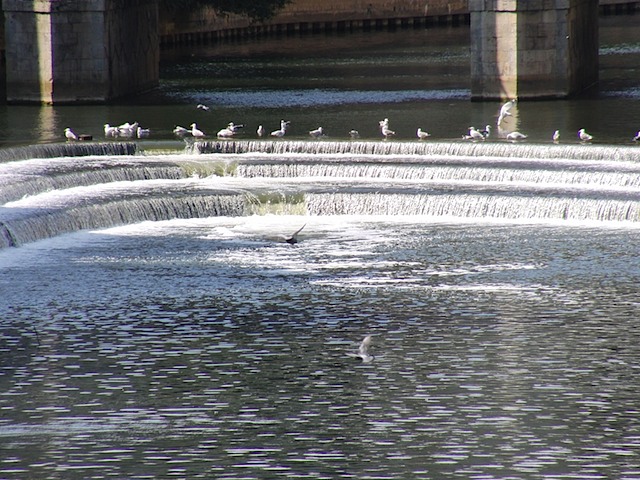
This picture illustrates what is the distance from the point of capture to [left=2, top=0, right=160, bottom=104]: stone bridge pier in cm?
3136

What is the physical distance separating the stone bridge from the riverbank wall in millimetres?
20532

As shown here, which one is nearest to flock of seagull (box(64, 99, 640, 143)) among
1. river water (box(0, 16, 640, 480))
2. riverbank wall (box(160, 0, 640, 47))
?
river water (box(0, 16, 640, 480))

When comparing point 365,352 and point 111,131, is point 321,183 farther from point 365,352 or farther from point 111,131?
point 365,352

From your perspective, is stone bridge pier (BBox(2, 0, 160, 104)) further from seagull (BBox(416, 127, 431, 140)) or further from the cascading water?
seagull (BBox(416, 127, 431, 140))

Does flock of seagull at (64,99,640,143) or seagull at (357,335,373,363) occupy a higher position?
flock of seagull at (64,99,640,143)

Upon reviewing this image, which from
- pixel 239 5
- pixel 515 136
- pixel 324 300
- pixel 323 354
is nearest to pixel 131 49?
pixel 239 5

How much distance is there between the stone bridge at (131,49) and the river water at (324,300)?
100 cm

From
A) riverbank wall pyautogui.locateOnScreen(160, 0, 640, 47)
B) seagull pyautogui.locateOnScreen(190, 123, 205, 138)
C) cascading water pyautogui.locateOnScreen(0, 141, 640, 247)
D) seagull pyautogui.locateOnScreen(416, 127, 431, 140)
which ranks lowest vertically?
cascading water pyautogui.locateOnScreen(0, 141, 640, 247)

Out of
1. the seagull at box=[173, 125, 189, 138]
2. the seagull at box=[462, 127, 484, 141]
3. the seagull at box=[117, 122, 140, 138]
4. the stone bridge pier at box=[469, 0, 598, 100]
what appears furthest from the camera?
the stone bridge pier at box=[469, 0, 598, 100]

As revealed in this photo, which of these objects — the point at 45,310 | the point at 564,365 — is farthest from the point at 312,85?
the point at 564,365

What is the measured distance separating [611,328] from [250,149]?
39.4 feet

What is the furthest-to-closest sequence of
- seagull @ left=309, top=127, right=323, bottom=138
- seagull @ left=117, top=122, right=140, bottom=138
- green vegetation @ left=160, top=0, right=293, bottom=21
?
green vegetation @ left=160, top=0, right=293, bottom=21
seagull @ left=117, top=122, right=140, bottom=138
seagull @ left=309, top=127, right=323, bottom=138

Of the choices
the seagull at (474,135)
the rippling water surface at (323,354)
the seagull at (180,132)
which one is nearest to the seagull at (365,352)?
the rippling water surface at (323,354)

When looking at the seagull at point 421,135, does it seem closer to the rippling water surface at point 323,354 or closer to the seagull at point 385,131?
the seagull at point 385,131
